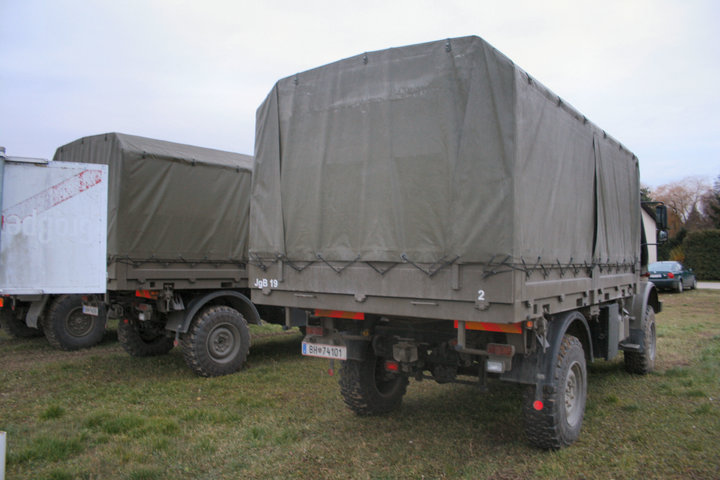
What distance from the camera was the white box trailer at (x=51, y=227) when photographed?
3.43 meters

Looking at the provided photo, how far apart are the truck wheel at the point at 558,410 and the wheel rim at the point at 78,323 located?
28.2 feet

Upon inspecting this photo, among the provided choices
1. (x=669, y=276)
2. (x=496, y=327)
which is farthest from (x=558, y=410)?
(x=669, y=276)

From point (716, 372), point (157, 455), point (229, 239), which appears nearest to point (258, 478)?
point (157, 455)

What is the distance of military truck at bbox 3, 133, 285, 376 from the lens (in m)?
7.39

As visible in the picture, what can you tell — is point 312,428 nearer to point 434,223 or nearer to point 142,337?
point 434,223

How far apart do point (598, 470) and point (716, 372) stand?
448cm

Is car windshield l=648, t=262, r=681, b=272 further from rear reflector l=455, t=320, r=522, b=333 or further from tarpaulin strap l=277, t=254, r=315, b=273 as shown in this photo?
tarpaulin strap l=277, t=254, r=315, b=273

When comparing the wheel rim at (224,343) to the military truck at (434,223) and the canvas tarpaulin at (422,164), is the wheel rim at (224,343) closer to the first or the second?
the military truck at (434,223)

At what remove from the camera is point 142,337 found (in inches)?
354

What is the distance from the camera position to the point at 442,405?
607 centimetres

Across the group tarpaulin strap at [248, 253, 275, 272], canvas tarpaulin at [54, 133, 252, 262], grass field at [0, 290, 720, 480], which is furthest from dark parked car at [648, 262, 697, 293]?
tarpaulin strap at [248, 253, 275, 272]

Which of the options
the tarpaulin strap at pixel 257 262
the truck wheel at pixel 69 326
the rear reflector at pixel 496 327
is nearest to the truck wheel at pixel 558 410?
the rear reflector at pixel 496 327

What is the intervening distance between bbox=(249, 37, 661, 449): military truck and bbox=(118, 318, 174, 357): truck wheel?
14.0 feet

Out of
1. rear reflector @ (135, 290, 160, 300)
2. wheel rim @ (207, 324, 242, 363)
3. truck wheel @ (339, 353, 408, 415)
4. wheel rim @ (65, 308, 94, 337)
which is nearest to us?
truck wheel @ (339, 353, 408, 415)
